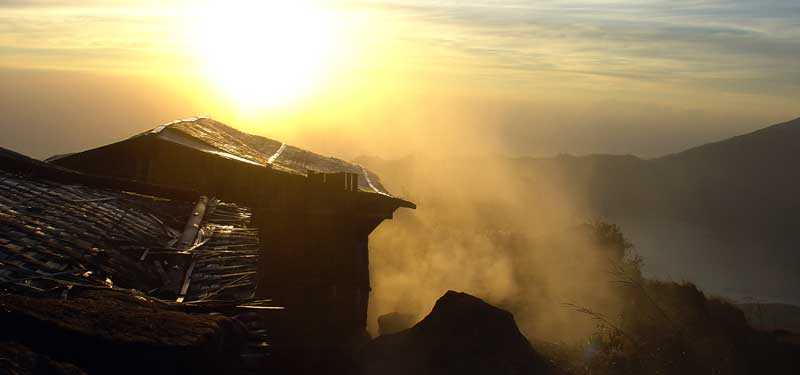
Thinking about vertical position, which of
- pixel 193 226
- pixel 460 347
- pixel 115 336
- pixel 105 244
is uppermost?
pixel 115 336

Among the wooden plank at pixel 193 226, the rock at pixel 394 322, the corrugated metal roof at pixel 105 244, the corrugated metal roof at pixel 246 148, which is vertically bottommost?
the rock at pixel 394 322

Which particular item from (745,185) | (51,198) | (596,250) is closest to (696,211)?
(745,185)

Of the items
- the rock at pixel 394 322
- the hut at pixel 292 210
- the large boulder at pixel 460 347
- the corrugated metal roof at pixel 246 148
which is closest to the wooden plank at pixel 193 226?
the hut at pixel 292 210

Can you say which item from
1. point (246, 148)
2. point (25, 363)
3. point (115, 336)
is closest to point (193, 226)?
point (115, 336)

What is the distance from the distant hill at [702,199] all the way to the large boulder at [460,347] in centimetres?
6096

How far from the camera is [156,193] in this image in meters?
14.2

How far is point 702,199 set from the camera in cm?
11812

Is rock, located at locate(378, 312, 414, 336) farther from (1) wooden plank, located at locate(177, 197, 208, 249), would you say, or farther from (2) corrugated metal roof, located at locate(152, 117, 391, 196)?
(1) wooden plank, located at locate(177, 197, 208, 249)

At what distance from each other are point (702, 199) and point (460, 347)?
105037mm

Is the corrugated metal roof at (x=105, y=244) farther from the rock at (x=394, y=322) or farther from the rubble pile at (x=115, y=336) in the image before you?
the rock at (x=394, y=322)

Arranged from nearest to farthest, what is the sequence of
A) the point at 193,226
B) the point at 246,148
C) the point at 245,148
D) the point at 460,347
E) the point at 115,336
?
the point at 115,336
the point at 193,226
the point at 460,347
the point at 245,148
the point at 246,148

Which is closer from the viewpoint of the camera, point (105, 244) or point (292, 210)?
point (105, 244)

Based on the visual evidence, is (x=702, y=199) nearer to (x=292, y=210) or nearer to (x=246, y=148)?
(x=246, y=148)

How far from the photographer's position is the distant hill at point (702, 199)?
298 feet
